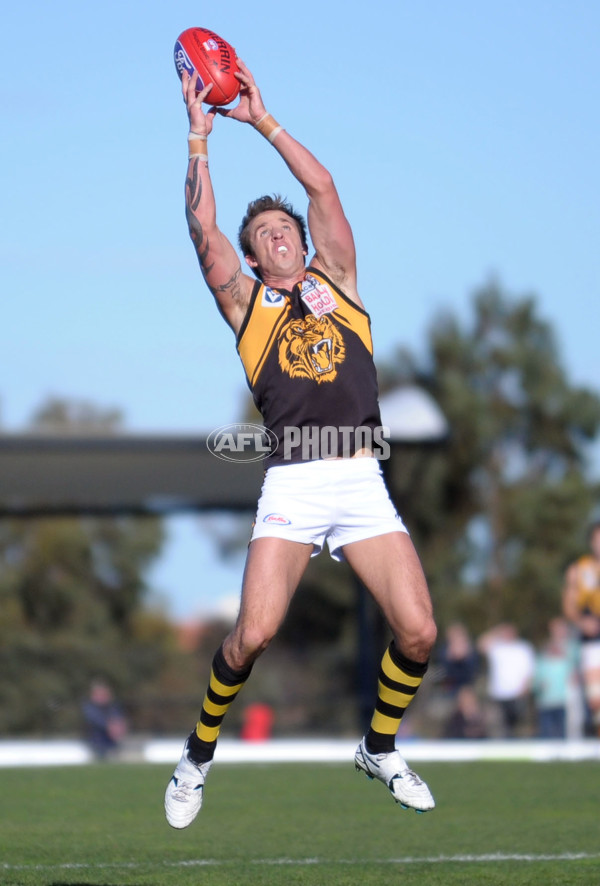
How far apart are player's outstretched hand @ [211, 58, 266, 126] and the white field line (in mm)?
3648

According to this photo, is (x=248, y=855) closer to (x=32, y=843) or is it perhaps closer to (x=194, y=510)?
(x=32, y=843)

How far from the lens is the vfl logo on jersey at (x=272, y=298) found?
19.8ft

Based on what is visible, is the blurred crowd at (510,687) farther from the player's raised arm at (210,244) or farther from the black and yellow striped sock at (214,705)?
the player's raised arm at (210,244)

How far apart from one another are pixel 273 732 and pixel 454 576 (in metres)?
18.4

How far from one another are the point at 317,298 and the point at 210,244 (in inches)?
22.3

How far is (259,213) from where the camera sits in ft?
20.6

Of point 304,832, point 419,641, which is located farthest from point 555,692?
point 419,641

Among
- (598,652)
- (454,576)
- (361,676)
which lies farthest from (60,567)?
(598,652)

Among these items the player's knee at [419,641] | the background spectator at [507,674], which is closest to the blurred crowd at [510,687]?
the background spectator at [507,674]

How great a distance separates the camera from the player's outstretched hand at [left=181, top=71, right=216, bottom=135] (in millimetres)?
6109

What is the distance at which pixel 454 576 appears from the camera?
41.6 metres

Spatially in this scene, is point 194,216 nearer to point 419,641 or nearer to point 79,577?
point 419,641

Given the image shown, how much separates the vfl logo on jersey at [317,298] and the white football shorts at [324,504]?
0.74m

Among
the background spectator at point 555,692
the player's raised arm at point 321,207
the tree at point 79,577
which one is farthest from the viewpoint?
the tree at point 79,577
